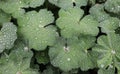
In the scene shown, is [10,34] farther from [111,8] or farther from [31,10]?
[111,8]

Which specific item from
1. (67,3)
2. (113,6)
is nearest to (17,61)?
(67,3)

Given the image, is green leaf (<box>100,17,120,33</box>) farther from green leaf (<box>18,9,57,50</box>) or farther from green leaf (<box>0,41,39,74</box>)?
green leaf (<box>0,41,39,74</box>)

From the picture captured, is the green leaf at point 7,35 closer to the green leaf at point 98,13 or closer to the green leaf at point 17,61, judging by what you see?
the green leaf at point 17,61

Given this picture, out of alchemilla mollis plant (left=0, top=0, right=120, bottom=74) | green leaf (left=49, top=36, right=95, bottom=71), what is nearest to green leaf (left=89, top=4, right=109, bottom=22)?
alchemilla mollis plant (left=0, top=0, right=120, bottom=74)

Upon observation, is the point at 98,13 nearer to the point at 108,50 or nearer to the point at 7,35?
the point at 108,50

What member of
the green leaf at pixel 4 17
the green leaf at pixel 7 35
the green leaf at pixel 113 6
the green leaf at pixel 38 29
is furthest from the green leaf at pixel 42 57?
the green leaf at pixel 113 6

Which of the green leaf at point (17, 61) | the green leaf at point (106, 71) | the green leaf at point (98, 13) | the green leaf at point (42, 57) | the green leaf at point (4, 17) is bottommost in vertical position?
the green leaf at point (106, 71)
